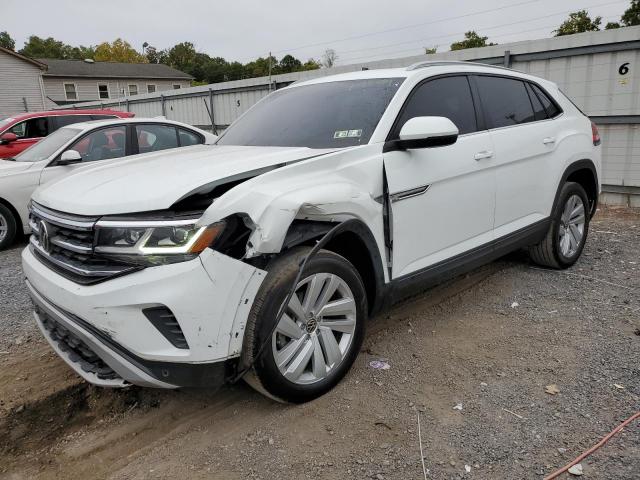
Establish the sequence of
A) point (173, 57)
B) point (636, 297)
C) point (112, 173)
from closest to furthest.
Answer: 1. point (112, 173)
2. point (636, 297)
3. point (173, 57)

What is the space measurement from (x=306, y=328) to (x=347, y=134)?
4.15ft

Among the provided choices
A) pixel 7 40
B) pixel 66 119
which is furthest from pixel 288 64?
pixel 66 119

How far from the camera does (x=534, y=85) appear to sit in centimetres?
452

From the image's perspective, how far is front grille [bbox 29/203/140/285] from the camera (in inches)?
89.0

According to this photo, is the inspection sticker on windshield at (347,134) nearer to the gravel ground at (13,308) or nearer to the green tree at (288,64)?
the gravel ground at (13,308)

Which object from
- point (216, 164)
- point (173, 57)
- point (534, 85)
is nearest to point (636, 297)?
point (534, 85)

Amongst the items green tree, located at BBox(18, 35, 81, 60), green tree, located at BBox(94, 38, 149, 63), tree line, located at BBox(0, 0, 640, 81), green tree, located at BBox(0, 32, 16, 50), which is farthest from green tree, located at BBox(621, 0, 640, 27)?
green tree, located at BBox(0, 32, 16, 50)

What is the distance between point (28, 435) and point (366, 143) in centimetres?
248

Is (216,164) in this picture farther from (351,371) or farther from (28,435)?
(28,435)

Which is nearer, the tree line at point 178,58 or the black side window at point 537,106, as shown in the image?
the black side window at point 537,106

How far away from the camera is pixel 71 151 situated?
254 inches

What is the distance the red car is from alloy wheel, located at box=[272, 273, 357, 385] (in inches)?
279

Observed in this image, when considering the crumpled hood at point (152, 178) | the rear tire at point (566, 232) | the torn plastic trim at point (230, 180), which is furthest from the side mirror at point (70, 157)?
the rear tire at point (566, 232)

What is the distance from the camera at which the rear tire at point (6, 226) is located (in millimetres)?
6402
